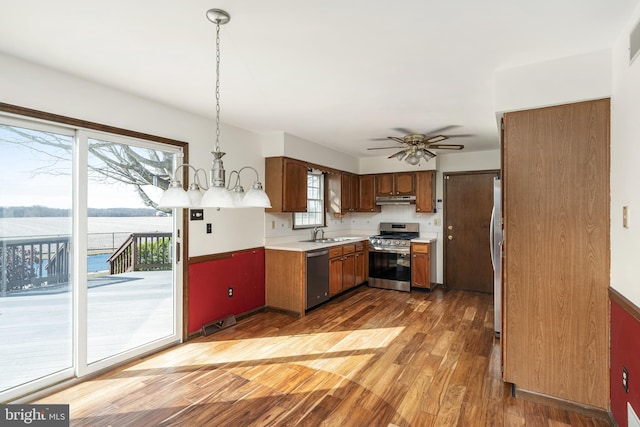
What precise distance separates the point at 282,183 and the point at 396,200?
2550mm

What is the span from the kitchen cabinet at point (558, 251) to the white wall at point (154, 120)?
288 centimetres

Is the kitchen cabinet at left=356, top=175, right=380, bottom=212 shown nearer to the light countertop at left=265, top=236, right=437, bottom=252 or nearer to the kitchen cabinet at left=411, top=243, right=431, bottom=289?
the light countertop at left=265, top=236, right=437, bottom=252

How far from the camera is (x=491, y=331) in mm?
3650

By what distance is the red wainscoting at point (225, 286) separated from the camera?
11.5 ft

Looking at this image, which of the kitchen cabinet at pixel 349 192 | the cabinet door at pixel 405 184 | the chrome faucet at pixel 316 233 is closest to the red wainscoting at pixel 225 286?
the chrome faucet at pixel 316 233

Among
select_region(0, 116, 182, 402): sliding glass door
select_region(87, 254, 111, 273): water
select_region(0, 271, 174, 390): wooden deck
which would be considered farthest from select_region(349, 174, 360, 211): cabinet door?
select_region(87, 254, 111, 273): water

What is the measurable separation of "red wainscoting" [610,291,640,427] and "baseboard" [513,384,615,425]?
83 mm

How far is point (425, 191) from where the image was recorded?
5.70 meters

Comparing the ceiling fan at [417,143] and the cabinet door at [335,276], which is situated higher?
the ceiling fan at [417,143]

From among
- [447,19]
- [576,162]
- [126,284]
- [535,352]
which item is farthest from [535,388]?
[126,284]

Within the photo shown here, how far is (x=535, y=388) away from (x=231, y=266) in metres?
3.11

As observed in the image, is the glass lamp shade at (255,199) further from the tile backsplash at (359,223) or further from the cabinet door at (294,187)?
the tile backsplash at (359,223)

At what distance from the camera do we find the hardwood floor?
2133 millimetres

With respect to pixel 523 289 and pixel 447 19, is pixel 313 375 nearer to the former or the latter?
pixel 523 289
